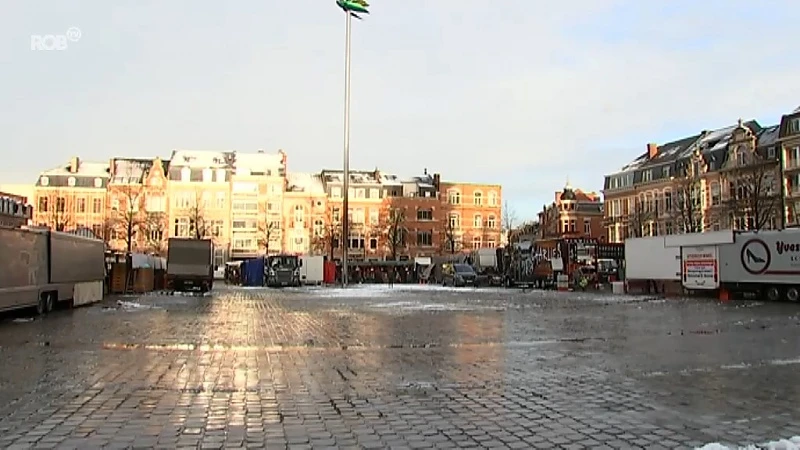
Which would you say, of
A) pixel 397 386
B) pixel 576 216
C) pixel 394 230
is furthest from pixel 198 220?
pixel 397 386

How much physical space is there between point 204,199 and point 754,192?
69064 millimetres

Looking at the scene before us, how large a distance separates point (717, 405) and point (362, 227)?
95.8 m

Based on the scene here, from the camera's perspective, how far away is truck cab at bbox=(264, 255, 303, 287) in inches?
2525

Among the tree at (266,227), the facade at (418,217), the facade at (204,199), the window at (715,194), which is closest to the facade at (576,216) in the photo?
the facade at (418,217)

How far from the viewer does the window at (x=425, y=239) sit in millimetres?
107125

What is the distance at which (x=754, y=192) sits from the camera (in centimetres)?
5691

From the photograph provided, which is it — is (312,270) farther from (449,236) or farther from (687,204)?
(449,236)

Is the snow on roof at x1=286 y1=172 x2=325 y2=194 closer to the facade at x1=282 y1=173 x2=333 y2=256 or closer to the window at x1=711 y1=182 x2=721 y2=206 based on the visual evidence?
the facade at x1=282 y1=173 x2=333 y2=256

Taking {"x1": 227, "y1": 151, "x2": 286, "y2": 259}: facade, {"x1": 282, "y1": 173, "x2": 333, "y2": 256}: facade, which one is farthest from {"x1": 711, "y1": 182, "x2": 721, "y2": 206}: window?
{"x1": 227, "y1": 151, "x2": 286, "y2": 259}: facade

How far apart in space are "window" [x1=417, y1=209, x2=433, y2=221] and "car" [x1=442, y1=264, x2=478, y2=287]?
40562mm

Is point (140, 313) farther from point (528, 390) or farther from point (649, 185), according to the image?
point (649, 185)

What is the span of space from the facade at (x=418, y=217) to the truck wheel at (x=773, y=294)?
235 feet

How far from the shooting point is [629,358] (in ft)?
41.9

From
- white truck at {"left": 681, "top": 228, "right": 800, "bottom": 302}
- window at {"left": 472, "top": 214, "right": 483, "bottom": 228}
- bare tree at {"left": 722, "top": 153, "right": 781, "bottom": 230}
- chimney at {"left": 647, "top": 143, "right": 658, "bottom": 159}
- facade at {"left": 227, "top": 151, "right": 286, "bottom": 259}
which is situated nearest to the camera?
white truck at {"left": 681, "top": 228, "right": 800, "bottom": 302}
